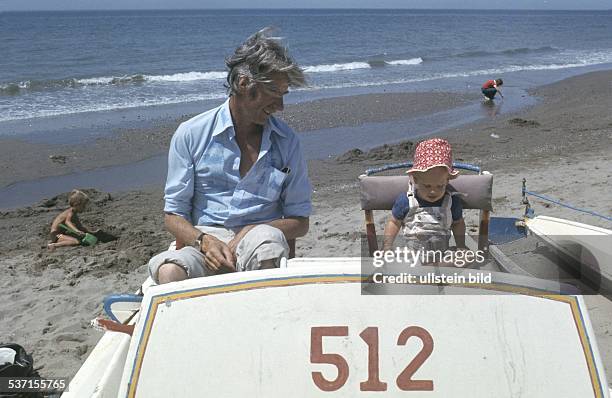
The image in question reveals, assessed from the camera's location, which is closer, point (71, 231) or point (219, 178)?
point (219, 178)

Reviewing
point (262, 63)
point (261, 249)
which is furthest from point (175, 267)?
point (262, 63)

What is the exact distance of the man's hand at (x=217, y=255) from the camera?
3043 millimetres

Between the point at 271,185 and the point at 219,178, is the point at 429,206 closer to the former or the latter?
the point at 271,185

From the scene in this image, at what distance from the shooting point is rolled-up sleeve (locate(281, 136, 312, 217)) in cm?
360

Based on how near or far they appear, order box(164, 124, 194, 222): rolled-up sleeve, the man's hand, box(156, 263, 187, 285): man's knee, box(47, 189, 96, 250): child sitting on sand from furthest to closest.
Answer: box(47, 189, 96, 250): child sitting on sand, box(164, 124, 194, 222): rolled-up sleeve, the man's hand, box(156, 263, 187, 285): man's knee

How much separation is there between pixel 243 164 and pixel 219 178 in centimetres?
15

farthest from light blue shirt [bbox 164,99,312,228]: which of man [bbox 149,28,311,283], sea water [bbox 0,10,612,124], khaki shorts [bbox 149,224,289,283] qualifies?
sea water [bbox 0,10,612,124]

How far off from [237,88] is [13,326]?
3.25 meters

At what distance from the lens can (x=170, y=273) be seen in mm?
2867

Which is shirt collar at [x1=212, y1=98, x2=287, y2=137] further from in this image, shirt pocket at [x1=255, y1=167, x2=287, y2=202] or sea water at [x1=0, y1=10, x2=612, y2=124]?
sea water at [x1=0, y1=10, x2=612, y2=124]

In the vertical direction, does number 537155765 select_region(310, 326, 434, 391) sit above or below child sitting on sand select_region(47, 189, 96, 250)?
below

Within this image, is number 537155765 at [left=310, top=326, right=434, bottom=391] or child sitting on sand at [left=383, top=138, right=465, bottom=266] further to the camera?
child sitting on sand at [left=383, top=138, right=465, bottom=266]

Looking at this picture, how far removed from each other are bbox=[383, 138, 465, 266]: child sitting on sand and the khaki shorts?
0.67m

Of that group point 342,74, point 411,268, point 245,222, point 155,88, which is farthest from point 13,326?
point 342,74
